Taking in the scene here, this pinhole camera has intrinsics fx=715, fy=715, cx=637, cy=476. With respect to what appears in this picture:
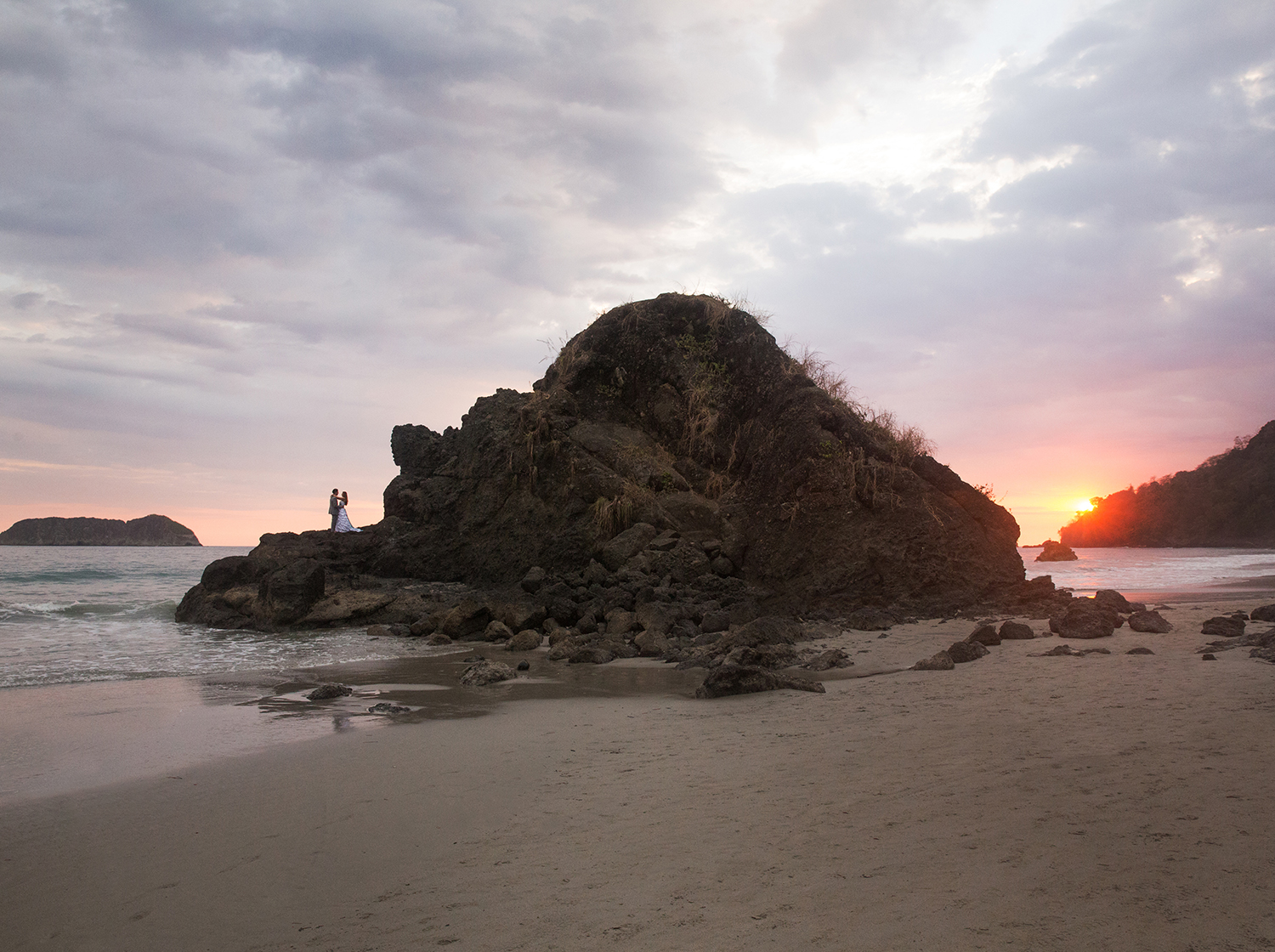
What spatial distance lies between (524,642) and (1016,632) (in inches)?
245

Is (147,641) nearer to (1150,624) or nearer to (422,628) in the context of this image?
(422,628)

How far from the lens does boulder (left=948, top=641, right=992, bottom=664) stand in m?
6.97

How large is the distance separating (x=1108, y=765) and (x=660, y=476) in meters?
11.0

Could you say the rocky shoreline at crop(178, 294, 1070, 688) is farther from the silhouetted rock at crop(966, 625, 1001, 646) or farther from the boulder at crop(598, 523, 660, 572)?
the silhouetted rock at crop(966, 625, 1001, 646)

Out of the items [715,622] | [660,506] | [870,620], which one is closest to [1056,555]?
[660,506]

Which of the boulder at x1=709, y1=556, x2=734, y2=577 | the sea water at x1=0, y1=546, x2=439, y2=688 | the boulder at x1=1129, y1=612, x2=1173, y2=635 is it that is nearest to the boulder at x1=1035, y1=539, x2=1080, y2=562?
the boulder at x1=709, y1=556, x2=734, y2=577

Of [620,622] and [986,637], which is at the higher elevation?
[986,637]

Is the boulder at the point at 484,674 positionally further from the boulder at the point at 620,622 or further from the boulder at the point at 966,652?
the boulder at the point at 966,652

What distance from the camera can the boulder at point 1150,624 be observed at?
8070 millimetres

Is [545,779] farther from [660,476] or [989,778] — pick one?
[660,476]

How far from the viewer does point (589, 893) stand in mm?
2617

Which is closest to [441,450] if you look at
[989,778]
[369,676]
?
[369,676]

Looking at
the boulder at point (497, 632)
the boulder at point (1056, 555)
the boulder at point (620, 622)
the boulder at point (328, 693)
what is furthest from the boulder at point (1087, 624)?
the boulder at point (1056, 555)

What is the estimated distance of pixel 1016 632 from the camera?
26.5 feet
